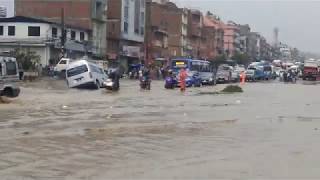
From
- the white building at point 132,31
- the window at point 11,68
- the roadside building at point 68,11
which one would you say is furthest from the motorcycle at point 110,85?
the white building at point 132,31

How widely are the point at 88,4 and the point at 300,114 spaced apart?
68594 millimetres

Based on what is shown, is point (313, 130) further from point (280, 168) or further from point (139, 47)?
point (139, 47)

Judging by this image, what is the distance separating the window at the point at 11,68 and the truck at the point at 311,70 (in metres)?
59.0

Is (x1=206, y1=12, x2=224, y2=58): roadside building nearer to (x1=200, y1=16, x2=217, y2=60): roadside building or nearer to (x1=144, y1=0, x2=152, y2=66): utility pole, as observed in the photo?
(x1=200, y1=16, x2=217, y2=60): roadside building

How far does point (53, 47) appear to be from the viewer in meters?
71.2

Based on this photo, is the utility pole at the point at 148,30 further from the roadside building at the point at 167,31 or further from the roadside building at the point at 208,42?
the roadside building at the point at 208,42

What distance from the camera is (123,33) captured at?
99062mm

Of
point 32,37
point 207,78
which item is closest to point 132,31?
point 32,37

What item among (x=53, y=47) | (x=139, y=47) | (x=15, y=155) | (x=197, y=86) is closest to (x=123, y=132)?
(x=15, y=155)

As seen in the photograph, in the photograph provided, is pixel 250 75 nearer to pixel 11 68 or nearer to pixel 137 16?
pixel 137 16

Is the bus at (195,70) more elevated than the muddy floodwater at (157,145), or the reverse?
the bus at (195,70)

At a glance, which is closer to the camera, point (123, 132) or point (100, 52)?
point (123, 132)

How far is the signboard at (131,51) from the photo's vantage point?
98.7m

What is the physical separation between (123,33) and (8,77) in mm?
72254
